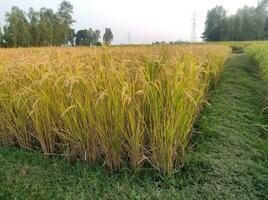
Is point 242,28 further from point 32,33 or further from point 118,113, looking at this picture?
point 118,113

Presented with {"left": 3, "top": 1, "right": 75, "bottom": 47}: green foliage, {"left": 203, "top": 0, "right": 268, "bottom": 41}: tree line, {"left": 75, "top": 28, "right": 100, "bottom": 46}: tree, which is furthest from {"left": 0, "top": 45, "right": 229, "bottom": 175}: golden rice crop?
{"left": 203, "top": 0, "right": 268, "bottom": 41}: tree line

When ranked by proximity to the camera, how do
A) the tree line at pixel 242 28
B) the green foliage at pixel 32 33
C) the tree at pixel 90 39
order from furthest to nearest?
the tree line at pixel 242 28 → the green foliage at pixel 32 33 → the tree at pixel 90 39

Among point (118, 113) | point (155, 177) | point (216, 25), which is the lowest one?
point (155, 177)

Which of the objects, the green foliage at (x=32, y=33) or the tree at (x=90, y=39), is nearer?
the tree at (x=90, y=39)

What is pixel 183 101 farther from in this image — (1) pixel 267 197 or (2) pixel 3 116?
(2) pixel 3 116

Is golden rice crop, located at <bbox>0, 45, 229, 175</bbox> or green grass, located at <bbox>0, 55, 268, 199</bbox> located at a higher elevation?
golden rice crop, located at <bbox>0, 45, 229, 175</bbox>

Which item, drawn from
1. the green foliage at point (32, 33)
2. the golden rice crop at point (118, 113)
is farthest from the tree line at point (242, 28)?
the golden rice crop at point (118, 113)

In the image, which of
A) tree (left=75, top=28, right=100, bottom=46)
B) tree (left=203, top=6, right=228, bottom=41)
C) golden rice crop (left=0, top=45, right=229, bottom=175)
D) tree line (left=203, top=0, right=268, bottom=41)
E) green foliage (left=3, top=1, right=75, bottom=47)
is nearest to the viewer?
golden rice crop (left=0, top=45, right=229, bottom=175)

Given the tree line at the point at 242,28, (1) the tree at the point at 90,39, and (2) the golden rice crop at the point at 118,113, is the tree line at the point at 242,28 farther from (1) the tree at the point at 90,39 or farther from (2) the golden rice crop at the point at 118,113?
(2) the golden rice crop at the point at 118,113

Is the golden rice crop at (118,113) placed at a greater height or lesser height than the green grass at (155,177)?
greater

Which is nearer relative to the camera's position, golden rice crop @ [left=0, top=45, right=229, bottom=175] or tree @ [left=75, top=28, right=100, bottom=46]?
golden rice crop @ [left=0, top=45, right=229, bottom=175]

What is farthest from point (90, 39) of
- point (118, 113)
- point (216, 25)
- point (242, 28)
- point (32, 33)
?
point (216, 25)

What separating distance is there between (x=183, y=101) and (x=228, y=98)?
10.7 ft

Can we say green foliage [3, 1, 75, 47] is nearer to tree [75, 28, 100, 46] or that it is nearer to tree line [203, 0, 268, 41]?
tree [75, 28, 100, 46]
